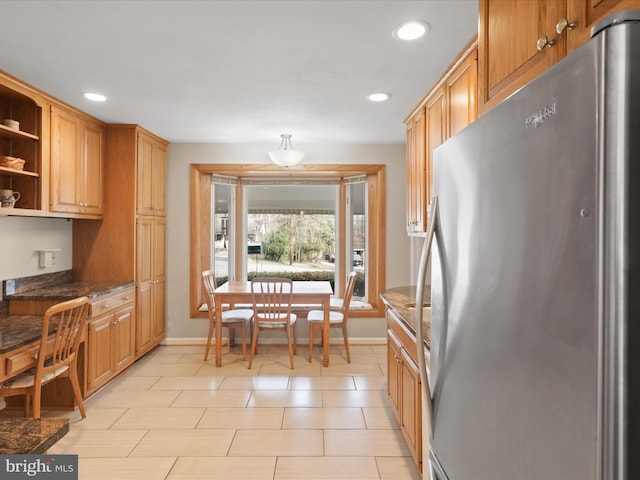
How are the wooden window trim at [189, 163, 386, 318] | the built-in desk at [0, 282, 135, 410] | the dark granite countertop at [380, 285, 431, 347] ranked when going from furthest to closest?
the wooden window trim at [189, 163, 386, 318]
the built-in desk at [0, 282, 135, 410]
the dark granite countertop at [380, 285, 431, 347]

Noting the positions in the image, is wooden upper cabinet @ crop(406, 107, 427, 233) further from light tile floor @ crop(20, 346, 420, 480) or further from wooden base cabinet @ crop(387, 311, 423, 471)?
light tile floor @ crop(20, 346, 420, 480)

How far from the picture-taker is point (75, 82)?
9.38ft

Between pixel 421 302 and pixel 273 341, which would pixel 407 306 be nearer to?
pixel 421 302

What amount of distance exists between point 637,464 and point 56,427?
1213 millimetres

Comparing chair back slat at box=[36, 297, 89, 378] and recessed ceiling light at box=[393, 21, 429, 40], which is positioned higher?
recessed ceiling light at box=[393, 21, 429, 40]

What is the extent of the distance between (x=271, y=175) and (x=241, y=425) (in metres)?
3.07

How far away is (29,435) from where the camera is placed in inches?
38.6

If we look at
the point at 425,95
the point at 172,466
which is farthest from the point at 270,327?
the point at 425,95

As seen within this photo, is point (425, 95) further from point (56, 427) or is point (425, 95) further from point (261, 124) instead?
point (56, 427)

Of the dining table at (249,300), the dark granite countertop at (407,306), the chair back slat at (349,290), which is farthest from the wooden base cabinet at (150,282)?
the dark granite countertop at (407,306)

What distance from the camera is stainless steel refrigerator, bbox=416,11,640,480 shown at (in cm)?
55

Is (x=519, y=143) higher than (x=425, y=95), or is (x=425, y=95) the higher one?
(x=425, y=95)

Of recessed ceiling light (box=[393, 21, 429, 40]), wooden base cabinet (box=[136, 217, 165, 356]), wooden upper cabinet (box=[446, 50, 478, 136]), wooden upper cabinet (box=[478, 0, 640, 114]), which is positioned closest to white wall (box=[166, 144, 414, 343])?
wooden base cabinet (box=[136, 217, 165, 356])

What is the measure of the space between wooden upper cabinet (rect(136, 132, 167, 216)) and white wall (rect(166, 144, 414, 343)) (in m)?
0.16
